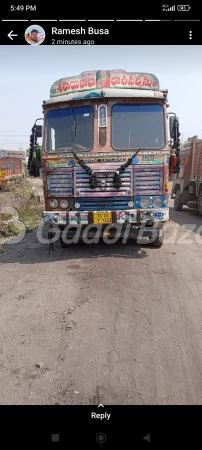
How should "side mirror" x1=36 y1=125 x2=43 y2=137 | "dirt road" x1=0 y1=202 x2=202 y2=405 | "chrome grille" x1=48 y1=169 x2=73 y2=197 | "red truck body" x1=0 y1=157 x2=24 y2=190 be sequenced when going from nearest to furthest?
"dirt road" x1=0 y1=202 x2=202 y2=405 < "chrome grille" x1=48 y1=169 x2=73 y2=197 < "side mirror" x1=36 y1=125 x2=43 y2=137 < "red truck body" x1=0 y1=157 x2=24 y2=190

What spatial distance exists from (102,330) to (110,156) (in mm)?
3424

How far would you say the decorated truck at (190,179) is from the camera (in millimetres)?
11586

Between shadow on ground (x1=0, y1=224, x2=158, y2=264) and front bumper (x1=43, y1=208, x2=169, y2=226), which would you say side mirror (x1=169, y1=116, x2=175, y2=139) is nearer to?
front bumper (x1=43, y1=208, x2=169, y2=226)

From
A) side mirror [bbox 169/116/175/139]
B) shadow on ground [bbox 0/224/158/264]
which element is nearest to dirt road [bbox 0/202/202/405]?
shadow on ground [bbox 0/224/158/264]

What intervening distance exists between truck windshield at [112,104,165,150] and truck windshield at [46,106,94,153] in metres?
0.48

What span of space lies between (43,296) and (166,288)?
164cm

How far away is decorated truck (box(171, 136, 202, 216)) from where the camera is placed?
38.0 feet

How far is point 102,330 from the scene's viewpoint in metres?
3.36

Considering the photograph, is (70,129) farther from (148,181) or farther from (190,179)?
(190,179)

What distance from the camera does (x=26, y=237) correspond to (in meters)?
8.33

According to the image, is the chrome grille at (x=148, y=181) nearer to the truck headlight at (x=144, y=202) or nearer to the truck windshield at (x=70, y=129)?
the truck headlight at (x=144, y=202)

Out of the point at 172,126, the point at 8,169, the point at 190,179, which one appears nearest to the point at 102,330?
the point at 172,126
